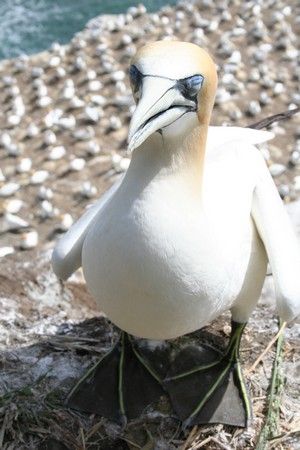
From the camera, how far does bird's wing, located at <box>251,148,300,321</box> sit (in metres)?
2.75

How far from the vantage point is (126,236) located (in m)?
2.33

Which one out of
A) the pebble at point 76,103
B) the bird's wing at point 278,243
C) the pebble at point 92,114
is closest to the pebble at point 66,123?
the pebble at point 92,114

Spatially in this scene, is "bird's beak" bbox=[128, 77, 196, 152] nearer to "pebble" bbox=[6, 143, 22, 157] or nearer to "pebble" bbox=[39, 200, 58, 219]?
"pebble" bbox=[39, 200, 58, 219]

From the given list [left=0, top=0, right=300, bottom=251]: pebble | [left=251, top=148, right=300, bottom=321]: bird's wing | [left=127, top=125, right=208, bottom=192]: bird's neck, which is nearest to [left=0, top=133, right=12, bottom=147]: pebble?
[left=0, top=0, right=300, bottom=251]: pebble

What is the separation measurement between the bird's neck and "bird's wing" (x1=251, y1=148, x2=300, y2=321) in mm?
603

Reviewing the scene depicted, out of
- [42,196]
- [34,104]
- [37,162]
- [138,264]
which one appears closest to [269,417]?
[138,264]

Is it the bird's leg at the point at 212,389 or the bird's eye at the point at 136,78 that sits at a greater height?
the bird's eye at the point at 136,78

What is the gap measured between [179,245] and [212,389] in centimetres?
107

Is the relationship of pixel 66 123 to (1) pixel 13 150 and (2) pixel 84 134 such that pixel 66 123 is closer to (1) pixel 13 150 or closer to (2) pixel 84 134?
(2) pixel 84 134

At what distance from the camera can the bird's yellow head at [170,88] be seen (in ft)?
6.77

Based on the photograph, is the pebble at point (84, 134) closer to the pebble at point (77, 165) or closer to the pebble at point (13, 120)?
the pebble at point (77, 165)

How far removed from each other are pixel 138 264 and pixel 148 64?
599 mm

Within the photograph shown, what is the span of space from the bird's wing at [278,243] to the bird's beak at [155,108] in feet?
2.77

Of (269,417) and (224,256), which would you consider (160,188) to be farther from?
(269,417)
